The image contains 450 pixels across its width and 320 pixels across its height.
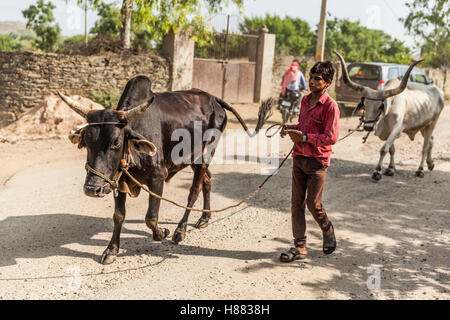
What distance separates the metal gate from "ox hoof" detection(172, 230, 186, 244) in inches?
430

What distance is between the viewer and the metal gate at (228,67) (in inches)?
640

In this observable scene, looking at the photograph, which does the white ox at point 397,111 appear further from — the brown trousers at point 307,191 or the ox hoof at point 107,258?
the ox hoof at point 107,258

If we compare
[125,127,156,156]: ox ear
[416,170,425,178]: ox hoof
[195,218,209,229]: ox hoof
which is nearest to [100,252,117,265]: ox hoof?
[125,127,156,156]: ox ear

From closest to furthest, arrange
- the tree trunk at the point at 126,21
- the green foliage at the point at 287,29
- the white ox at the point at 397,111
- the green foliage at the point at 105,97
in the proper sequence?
the white ox at the point at 397,111 < the green foliage at the point at 105,97 < the tree trunk at the point at 126,21 < the green foliage at the point at 287,29

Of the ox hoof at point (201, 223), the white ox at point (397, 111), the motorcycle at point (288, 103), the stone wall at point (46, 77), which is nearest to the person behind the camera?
the ox hoof at point (201, 223)

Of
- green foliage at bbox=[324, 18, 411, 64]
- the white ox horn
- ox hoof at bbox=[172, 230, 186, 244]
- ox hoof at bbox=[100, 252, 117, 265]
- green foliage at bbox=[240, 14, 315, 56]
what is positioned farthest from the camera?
green foliage at bbox=[240, 14, 315, 56]

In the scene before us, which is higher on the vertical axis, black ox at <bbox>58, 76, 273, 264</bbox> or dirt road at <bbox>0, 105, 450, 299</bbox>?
black ox at <bbox>58, 76, 273, 264</bbox>

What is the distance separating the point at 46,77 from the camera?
1266 cm

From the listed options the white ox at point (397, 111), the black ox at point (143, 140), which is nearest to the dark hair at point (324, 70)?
the black ox at point (143, 140)

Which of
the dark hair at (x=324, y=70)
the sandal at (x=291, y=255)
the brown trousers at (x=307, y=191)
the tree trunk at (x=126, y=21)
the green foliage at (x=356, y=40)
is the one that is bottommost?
the sandal at (x=291, y=255)

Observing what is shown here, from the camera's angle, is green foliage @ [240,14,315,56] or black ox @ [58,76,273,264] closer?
black ox @ [58,76,273,264]

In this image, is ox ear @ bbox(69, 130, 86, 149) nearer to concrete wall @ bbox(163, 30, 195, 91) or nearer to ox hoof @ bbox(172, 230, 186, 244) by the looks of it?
ox hoof @ bbox(172, 230, 186, 244)

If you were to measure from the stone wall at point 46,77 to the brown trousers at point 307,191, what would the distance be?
959 cm

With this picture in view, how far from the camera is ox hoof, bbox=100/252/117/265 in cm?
489
